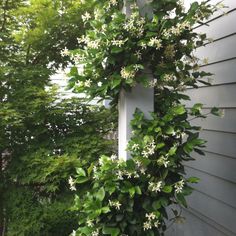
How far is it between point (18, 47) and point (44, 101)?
2.24 ft

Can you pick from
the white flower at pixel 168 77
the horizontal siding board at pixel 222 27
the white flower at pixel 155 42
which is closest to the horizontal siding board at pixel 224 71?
the horizontal siding board at pixel 222 27

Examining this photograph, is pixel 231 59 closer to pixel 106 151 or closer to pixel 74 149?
pixel 106 151

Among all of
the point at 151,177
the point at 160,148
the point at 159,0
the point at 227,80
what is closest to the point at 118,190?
the point at 151,177

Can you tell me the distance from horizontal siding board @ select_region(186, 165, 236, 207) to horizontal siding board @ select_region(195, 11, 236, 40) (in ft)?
3.32

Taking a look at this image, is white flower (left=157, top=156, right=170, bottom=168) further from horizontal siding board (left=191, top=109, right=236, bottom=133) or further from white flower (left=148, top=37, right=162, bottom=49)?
horizontal siding board (left=191, top=109, right=236, bottom=133)

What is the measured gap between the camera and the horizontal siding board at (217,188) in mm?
2377

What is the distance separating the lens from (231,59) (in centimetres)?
239

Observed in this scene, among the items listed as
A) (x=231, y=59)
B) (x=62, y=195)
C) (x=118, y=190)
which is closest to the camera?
(x=118, y=190)

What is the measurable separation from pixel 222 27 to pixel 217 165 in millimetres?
966

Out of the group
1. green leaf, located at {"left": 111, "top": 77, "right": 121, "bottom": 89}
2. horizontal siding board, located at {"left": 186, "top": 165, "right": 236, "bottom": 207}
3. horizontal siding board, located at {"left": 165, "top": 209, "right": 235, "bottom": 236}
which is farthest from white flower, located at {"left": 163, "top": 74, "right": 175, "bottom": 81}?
horizontal siding board, located at {"left": 165, "top": 209, "right": 235, "bottom": 236}

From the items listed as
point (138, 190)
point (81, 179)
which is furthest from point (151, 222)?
point (81, 179)

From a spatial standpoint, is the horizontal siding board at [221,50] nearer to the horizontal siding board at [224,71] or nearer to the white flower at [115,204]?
the horizontal siding board at [224,71]

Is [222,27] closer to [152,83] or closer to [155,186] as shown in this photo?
[152,83]

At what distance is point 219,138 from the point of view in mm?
2541
